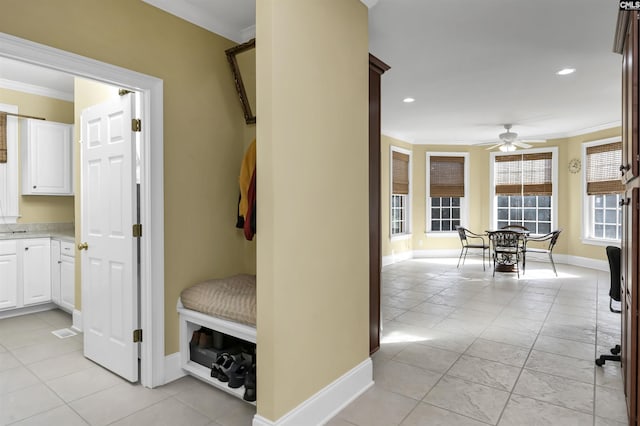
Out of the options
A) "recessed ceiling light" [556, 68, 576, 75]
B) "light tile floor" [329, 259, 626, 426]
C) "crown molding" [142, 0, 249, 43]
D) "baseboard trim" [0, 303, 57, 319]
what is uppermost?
"recessed ceiling light" [556, 68, 576, 75]

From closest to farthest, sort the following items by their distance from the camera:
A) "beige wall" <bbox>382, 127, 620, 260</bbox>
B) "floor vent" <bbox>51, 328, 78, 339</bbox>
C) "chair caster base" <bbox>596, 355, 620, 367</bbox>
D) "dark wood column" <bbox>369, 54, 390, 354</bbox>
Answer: "chair caster base" <bbox>596, 355, 620, 367</bbox> < "dark wood column" <bbox>369, 54, 390, 354</bbox> < "floor vent" <bbox>51, 328, 78, 339</bbox> < "beige wall" <bbox>382, 127, 620, 260</bbox>

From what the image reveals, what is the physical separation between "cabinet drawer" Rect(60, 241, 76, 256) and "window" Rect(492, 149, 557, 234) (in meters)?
8.21

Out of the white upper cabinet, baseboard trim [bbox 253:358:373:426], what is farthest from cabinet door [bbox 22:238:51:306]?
baseboard trim [bbox 253:358:373:426]

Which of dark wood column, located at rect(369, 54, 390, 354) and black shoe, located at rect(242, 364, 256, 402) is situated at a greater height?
dark wood column, located at rect(369, 54, 390, 354)

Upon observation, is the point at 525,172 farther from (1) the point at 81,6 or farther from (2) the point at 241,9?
(1) the point at 81,6

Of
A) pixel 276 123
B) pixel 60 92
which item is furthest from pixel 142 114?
pixel 60 92

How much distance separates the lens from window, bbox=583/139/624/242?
6651mm

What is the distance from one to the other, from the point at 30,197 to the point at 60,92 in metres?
1.36

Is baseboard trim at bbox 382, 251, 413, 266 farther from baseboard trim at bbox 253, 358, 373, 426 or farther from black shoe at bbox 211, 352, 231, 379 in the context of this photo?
black shoe at bbox 211, 352, 231, 379

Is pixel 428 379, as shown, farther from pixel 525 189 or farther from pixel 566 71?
pixel 525 189

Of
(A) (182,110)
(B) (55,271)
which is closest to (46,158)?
(B) (55,271)

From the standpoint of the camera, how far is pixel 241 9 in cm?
275

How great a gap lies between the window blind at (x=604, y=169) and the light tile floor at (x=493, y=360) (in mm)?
2217

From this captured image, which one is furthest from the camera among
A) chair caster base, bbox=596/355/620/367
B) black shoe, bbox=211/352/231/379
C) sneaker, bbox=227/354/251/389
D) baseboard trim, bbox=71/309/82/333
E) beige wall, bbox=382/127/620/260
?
beige wall, bbox=382/127/620/260
